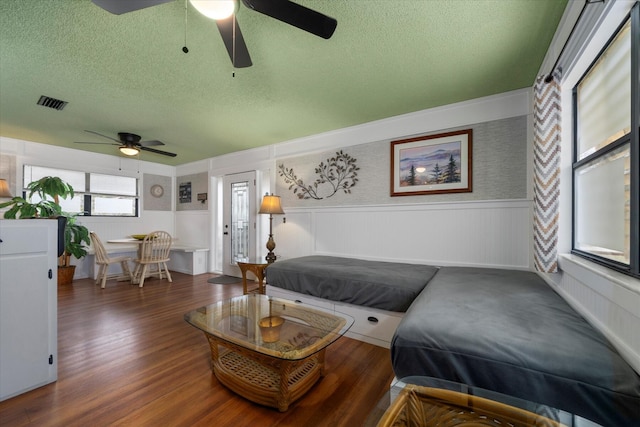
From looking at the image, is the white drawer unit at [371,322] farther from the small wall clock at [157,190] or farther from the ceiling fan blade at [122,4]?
the small wall clock at [157,190]

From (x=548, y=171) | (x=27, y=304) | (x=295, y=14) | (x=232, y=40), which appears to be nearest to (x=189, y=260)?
(x=27, y=304)

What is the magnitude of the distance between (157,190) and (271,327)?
17.8 ft

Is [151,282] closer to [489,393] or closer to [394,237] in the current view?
[394,237]

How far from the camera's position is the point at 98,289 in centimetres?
404

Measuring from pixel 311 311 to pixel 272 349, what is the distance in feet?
2.17

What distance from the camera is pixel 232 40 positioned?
1556 mm

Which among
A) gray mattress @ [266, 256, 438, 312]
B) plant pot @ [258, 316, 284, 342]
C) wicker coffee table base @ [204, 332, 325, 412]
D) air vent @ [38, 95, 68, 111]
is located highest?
air vent @ [38, 95, 68, 111]

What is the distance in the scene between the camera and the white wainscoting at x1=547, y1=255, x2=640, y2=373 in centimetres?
96

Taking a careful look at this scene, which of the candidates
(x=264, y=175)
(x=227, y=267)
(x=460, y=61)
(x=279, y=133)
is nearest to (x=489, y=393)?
(x=460, y=61)

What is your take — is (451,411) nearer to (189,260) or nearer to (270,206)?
(270,206)

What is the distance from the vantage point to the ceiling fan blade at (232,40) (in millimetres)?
1438

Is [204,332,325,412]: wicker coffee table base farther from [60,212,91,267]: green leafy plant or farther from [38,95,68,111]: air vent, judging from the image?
[60,212,91,267]: green leafy plant

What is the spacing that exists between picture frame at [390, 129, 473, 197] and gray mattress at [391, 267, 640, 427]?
5.16 feet

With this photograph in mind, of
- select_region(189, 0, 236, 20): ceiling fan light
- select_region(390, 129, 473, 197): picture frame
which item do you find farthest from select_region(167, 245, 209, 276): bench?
select_region(189, 0, 236, 20): ceiling fan light
